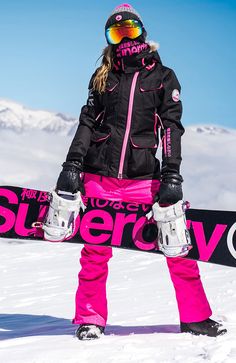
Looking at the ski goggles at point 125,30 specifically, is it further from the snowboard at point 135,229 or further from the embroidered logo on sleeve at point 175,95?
the snowboard at point 135,229

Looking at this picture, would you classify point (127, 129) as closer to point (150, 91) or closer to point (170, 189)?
point (150, 91)

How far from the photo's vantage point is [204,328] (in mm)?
3650

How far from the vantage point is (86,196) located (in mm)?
3848

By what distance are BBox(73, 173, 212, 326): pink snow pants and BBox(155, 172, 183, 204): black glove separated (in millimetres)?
197

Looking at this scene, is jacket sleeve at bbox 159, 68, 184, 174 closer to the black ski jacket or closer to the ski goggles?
the black ski jacket

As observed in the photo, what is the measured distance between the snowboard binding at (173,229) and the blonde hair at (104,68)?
3.02 feet

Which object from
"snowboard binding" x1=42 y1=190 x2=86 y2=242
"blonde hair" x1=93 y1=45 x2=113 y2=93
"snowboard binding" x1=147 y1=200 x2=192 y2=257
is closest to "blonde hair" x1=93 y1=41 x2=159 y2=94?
"blonde hair" x1=93 y1=45 x2=113 y2=93

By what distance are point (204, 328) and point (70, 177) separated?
4.47ft

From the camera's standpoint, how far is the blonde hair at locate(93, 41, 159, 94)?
12.4ft

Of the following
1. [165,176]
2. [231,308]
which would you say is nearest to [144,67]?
[165,176]

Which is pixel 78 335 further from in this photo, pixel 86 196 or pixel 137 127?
pixel 137 127

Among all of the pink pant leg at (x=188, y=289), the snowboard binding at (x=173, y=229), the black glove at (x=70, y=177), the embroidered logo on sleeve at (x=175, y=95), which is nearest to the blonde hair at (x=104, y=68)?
the embroidered logo on sleeve at (x=175, y=95)

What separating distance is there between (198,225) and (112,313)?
66.4 inches

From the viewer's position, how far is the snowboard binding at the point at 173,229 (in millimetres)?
3586
